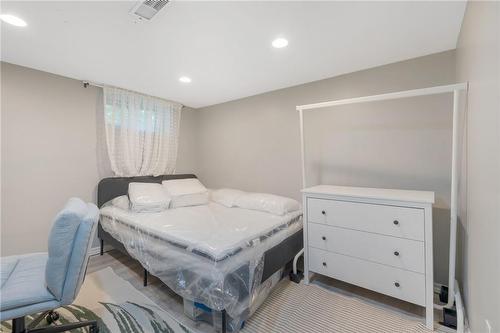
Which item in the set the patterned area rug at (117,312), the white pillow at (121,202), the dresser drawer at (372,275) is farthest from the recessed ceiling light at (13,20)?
the dresser drawer at (372,275)

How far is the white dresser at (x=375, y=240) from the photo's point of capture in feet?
5.17

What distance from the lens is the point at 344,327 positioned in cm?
159

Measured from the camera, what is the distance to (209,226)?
6.56 feet

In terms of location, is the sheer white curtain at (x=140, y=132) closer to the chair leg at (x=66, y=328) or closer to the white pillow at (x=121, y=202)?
the white pillow at (x=121, y=202)

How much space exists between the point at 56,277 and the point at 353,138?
2661mm

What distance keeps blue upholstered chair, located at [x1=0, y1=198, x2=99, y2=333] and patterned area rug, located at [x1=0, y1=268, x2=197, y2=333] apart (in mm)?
332

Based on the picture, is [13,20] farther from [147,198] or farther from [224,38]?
[147,198]

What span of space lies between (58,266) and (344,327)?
1.89 meters

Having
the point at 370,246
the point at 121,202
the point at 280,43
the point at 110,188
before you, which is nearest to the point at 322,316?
the point at 370,246

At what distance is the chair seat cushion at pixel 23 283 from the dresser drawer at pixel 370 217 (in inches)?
76.5

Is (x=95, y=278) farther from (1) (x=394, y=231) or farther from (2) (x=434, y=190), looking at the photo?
(2) (x=434, y=190)

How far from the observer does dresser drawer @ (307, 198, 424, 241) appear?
5.26 ft

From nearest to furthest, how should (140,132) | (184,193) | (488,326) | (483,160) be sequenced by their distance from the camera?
(488,326)
(483,160)
(184,193)
(140,132)

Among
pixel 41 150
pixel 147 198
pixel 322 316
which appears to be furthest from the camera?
pixel 147 198
